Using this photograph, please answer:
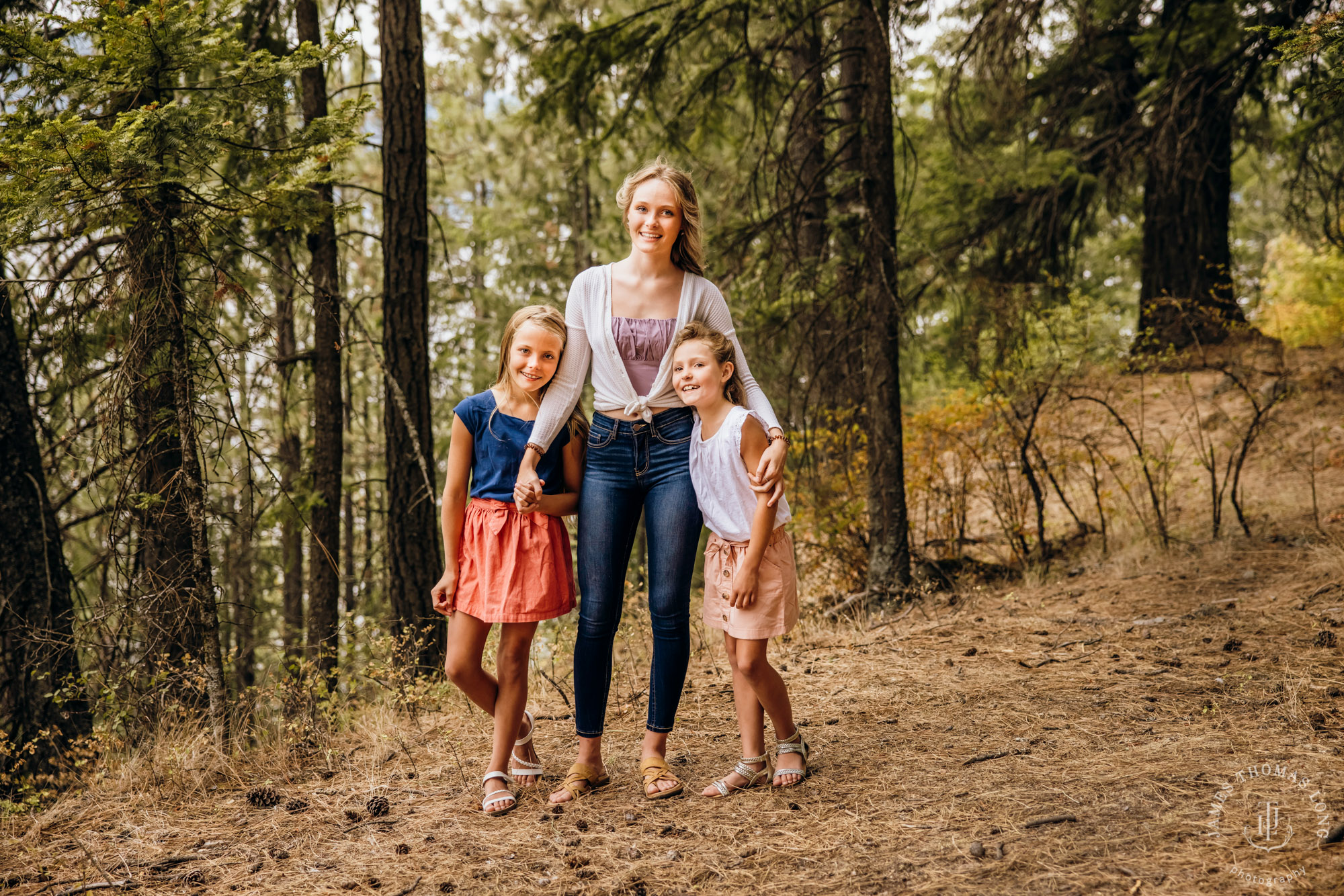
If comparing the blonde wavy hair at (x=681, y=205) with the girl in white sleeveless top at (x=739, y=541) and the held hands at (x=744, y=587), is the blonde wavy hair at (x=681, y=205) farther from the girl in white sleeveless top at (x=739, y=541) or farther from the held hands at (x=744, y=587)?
the held hands at (x=744, y=587)

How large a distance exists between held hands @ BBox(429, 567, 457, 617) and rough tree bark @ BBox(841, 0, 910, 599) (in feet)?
11.3

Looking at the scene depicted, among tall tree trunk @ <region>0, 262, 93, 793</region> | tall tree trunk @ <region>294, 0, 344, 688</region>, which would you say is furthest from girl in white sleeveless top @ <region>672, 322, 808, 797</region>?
tall tree trunk @ <region>294, 0, 344, 688</region>

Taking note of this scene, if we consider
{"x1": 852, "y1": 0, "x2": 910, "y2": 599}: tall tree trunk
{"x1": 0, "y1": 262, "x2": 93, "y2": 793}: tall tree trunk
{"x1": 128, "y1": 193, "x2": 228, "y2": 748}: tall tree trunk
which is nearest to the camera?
{"x1": 128, "y1": 193, "x2": 228, "y2": 748}: tall tree trunk

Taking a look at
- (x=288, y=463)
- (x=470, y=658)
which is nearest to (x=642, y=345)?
(x=470, y=658)

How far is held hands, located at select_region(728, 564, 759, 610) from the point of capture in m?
3.13

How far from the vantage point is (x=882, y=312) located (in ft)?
19.1

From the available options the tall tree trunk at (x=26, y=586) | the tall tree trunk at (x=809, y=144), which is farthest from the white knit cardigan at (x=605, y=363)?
the tall tree trunk at (x=26, y=586)

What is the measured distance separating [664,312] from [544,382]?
53cm

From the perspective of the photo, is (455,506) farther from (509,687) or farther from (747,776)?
(747,776)

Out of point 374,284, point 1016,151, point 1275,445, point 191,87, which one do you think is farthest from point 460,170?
point 1275,445

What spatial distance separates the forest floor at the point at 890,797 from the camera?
8.53 ft

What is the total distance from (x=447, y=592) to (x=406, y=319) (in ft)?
9.06

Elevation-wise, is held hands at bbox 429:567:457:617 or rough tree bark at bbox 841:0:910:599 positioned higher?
rough tree bark at bbox 841:0:910:599

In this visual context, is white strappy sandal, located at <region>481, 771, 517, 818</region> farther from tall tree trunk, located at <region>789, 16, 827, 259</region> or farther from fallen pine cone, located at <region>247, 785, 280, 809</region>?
tall tree trunk, located at <region>789, 16, 827, 259</region>
